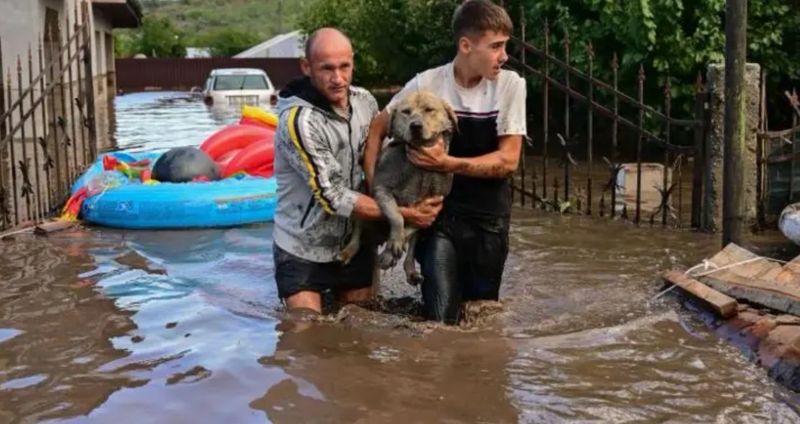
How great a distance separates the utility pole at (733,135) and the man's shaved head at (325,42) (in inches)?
114

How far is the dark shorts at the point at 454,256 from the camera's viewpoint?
202 inches

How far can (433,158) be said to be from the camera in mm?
4707

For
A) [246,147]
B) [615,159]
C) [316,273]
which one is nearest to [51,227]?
[246,147]

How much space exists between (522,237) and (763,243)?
2.10 metres

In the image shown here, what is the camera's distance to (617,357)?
498 cm

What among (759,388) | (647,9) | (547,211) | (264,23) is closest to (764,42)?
(647,9)

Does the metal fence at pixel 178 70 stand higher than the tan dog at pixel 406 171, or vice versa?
the metal fence at pixel 178 70

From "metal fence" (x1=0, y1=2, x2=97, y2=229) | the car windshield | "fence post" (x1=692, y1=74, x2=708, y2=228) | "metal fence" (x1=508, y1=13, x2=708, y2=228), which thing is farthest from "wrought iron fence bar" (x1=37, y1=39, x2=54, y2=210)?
the car windshield

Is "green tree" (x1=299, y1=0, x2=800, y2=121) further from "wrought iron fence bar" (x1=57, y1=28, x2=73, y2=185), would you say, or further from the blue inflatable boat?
"wrought iron fence bar" (x1=57, y1=28, x2=73, y2=185)

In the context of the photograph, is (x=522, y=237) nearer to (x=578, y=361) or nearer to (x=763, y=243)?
(x=763, y=243)

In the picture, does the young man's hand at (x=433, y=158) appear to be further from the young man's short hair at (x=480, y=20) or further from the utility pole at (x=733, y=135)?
the utility pole at (x=733, y=135)

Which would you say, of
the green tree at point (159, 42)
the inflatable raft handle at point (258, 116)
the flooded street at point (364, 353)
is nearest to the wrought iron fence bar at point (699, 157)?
the flooded street at point (364, 353)

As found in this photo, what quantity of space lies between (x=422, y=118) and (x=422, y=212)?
54 centimetres

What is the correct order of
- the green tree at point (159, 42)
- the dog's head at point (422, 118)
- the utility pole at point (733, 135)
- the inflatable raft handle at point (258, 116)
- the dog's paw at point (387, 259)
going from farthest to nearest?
the green tree at point (159, 42) < the inflatable raft handle at point (258, 116) < the utility pole at point (733, 135) < the dog's paw at point (387, 259) < the dog's head at point (422, 118)
